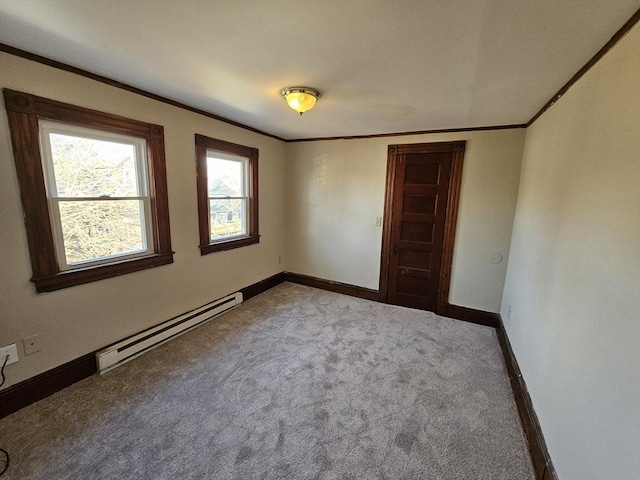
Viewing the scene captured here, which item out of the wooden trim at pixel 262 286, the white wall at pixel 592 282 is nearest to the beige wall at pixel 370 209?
the wooden trim at pixel 262 286

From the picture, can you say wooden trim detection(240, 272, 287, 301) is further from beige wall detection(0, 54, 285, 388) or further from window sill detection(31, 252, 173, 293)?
window sill detection(31, 252, 173, 293)

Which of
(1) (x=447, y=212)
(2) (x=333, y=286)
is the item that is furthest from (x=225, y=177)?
(1) (x=447, y=212)

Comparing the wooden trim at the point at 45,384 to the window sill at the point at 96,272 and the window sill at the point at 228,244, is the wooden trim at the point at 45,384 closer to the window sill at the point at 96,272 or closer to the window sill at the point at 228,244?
the window sill at the point at 96,272

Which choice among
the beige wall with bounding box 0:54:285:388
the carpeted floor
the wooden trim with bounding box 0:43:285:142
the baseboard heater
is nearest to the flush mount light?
the wooden trim with bounding box 0:43:285:142

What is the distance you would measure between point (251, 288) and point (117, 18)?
310cm

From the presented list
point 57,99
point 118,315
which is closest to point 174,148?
point 57,99

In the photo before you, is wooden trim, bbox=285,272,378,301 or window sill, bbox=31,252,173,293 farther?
wooden trim, bbox=285,272,378,301

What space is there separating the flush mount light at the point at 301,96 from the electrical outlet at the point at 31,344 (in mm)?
2521

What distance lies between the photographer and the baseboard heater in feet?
7.25

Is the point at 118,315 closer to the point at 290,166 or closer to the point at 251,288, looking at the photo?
the point at 251,288

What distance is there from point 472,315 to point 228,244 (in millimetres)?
3168

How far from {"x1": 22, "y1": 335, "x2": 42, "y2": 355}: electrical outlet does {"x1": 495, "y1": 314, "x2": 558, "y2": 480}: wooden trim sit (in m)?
3.23

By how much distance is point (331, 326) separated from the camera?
3119mm

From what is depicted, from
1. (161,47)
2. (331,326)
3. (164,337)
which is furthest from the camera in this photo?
(331,326)
